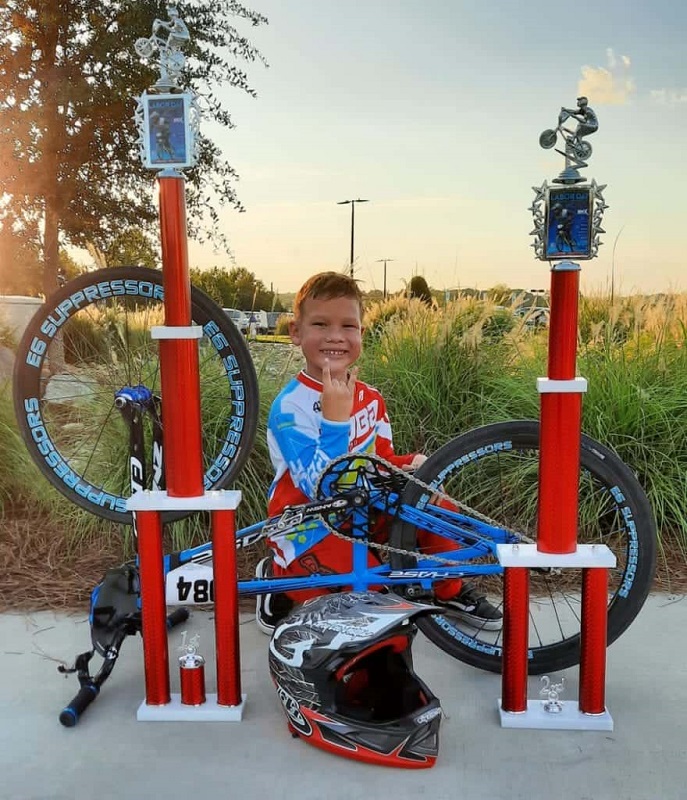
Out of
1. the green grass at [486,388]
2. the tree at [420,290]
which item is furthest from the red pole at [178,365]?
the tree at [420,290]

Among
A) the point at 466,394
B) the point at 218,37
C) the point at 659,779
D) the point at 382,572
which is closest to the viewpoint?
the point at 659,779

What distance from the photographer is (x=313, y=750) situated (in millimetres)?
1994

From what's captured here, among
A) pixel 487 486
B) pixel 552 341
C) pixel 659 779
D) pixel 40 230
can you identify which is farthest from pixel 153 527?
pixel 40 230

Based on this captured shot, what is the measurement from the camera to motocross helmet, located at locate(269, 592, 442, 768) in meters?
1.92

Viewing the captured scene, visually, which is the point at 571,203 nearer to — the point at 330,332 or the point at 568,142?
the point at 568,142

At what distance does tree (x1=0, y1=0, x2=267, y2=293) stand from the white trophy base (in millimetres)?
7109

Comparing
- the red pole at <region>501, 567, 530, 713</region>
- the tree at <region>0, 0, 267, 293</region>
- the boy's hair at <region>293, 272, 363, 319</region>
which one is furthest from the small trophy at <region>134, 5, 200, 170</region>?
the tree at <region>0, 0, 267, 293</region>

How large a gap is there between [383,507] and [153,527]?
0.72m

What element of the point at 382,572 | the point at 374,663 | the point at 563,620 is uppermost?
the point at 382,572

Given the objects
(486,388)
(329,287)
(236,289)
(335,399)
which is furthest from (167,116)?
(236,289)

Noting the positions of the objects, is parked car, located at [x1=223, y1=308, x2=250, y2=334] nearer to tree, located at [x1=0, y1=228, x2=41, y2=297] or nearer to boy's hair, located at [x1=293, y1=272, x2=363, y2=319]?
boy's hair, located at [x1=293, y1=272, x2=363, y2=319]

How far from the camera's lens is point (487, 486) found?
3.78 meters

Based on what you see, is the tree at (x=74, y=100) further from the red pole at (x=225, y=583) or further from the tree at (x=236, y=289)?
the red pole at (x=225, y=583)

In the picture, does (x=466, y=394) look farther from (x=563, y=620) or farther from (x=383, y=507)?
(x=383, y=507)
